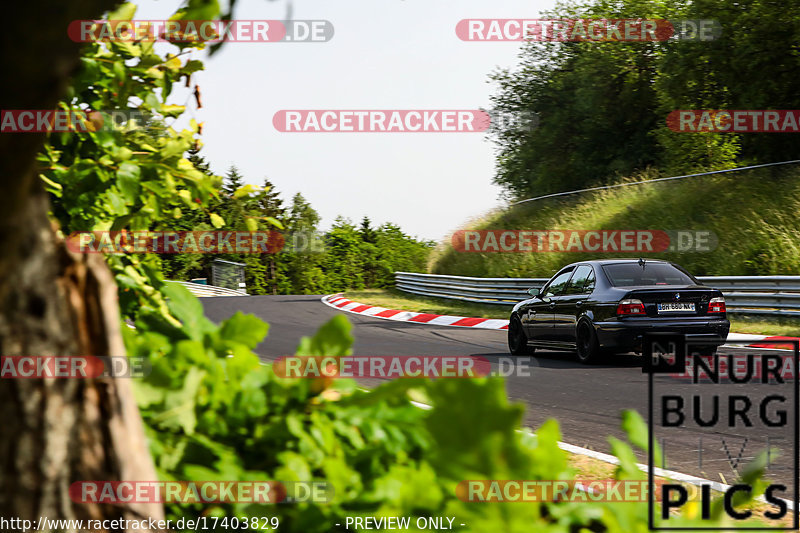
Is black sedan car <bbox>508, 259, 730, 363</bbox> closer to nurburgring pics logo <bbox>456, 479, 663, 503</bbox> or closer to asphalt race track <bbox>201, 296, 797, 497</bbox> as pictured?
asphalt race track <bbox>201, 296, 797, 497</bbox>

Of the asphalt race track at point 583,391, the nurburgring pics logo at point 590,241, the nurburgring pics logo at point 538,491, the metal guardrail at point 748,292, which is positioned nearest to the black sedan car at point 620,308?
the asphalt race track at point 583,391

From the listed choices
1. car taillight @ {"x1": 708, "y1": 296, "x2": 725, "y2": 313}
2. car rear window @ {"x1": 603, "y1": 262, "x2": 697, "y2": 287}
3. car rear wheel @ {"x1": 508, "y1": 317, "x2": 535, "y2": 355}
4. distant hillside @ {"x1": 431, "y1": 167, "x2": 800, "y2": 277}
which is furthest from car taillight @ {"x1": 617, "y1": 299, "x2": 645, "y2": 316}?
distant hillside @ {"x1": 431, "y1": 167, "x2": 800, "y2": 277}

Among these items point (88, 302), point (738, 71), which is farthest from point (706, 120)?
point (88, 302)

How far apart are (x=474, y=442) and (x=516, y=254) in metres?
27.4

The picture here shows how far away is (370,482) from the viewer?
1.73 m

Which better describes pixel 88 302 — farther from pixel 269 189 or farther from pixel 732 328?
pixel 732 328

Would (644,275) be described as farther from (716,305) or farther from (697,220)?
Answer: (697,220)

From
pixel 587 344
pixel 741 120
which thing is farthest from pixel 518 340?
pixel 741 120

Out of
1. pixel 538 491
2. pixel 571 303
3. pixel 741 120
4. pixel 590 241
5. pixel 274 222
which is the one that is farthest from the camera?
pixel 590 241

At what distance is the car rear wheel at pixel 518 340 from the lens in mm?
13609

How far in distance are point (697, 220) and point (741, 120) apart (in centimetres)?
428

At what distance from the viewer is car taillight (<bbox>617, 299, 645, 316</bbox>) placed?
11086 millimetres

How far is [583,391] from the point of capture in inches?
356

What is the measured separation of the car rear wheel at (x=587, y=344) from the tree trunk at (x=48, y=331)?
10.4 metres
